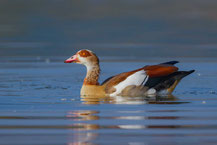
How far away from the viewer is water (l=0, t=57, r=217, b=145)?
7152mm

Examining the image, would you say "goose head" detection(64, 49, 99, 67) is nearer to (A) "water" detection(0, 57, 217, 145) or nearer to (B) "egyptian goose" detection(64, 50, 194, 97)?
(B) "egyptian goose" detection(64, 50, 194, 97)

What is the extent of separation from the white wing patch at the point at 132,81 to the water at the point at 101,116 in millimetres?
773

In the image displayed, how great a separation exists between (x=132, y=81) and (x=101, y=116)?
3679 millimetres

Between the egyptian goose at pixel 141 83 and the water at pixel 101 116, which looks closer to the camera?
the water at pixel 101 116

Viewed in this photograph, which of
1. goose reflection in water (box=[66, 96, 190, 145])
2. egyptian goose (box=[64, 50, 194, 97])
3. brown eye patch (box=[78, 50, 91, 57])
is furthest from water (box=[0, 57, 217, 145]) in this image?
brown eye patch (box=[78, 50, 91, 57])

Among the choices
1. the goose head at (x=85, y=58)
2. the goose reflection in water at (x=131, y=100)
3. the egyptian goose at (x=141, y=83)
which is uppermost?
the goose head at (x=85, y=58)

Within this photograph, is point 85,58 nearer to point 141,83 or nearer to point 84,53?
point 84,53

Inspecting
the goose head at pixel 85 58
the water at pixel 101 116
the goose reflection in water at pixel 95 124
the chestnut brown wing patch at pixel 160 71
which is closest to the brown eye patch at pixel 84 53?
the goose head at pixel 85 58

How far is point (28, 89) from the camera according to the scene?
13.8 metres

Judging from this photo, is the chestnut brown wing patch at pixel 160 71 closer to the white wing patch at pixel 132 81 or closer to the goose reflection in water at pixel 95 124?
the white wing patch at pixel 132 81

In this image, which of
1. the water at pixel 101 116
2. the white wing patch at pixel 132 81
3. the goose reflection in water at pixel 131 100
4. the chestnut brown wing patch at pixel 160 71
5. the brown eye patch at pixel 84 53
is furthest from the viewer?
the brown eye patch at pixel 84 53

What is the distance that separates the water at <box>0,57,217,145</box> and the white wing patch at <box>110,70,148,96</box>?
0.77 metres

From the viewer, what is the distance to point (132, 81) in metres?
12.7

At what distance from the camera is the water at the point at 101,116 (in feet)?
23.5
